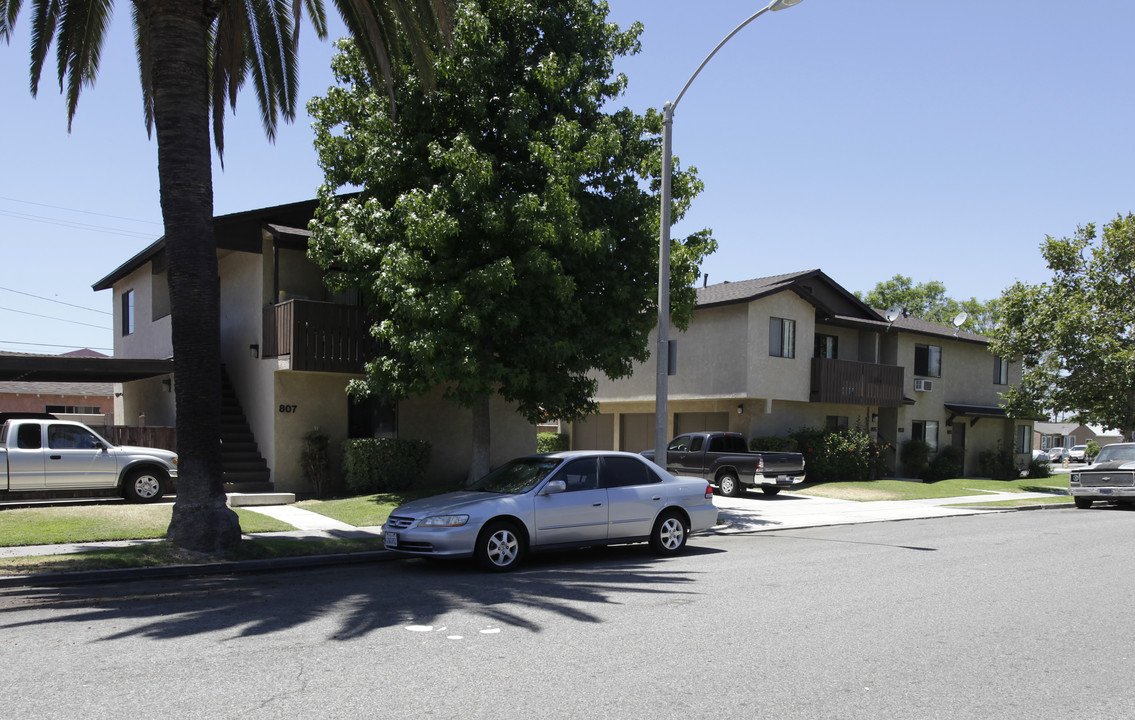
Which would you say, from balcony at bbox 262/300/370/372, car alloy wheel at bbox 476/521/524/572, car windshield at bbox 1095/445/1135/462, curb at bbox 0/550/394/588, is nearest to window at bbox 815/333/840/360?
car windshield at bbox 1095/445/1135/462

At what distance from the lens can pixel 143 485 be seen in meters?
17.0

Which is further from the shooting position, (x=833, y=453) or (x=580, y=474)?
(x=833, y=453)

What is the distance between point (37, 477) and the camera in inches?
617

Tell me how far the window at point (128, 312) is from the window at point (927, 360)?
28208mm

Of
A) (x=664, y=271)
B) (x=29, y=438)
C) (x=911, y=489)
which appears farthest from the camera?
(x=911, y=489)

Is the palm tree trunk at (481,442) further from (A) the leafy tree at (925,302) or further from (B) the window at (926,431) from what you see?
(A) the leafy tree at (925,302)

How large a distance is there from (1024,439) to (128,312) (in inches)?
1465

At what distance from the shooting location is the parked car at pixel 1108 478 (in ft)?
72.5

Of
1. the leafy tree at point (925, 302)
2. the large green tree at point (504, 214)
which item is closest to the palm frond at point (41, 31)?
the large green tree at point (504, 214)

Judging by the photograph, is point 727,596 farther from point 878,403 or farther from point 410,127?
point 878,403

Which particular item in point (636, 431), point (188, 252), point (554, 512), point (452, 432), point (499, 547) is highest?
point (188, 252)

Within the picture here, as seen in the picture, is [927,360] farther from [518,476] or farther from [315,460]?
[518,476]

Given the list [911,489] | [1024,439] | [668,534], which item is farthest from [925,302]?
[668,534]

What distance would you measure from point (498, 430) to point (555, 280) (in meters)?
7.99
